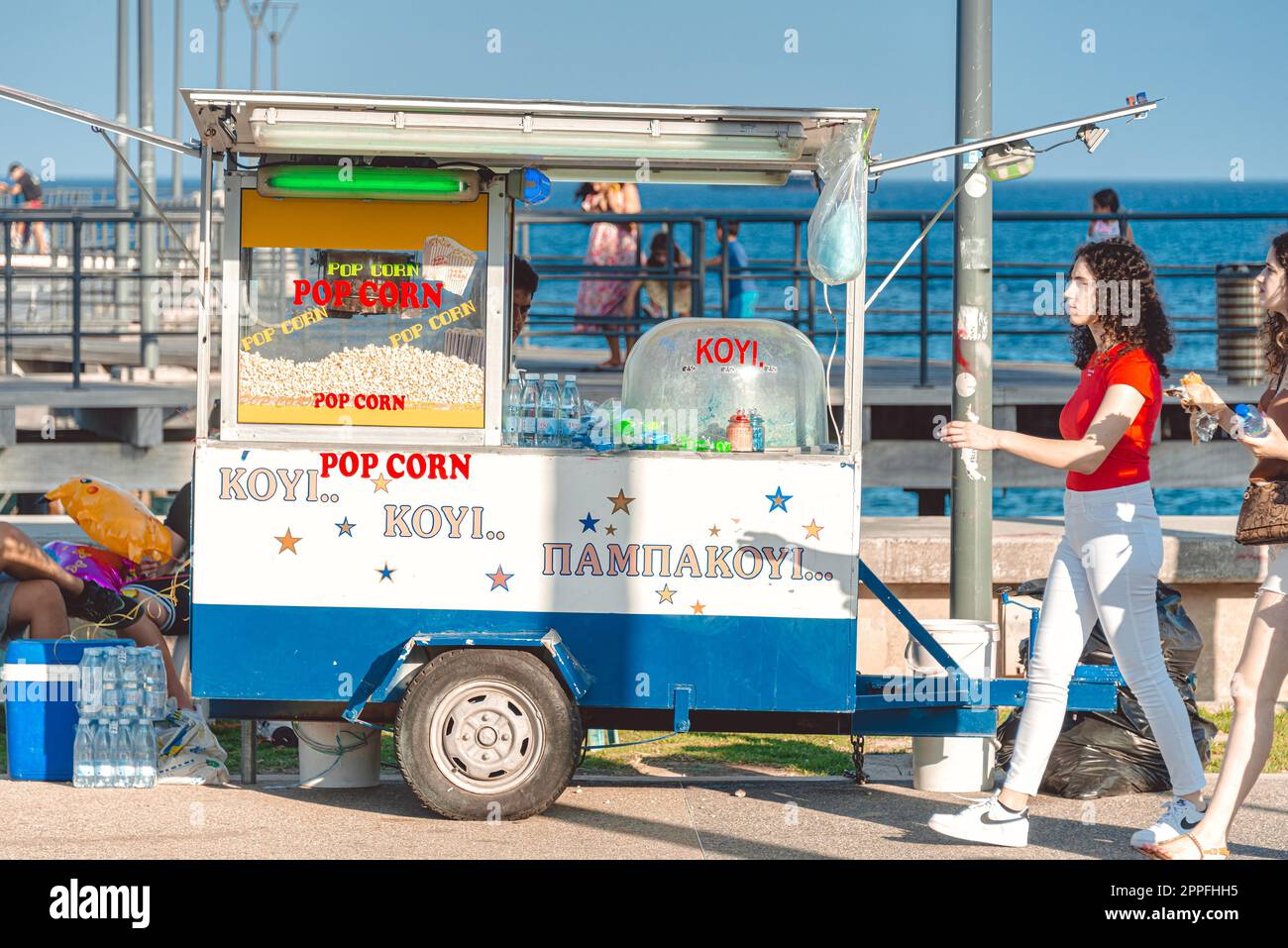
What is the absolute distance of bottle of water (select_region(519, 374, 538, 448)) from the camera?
18.9ft

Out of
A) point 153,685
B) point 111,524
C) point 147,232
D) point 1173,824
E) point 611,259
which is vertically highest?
point 147,232

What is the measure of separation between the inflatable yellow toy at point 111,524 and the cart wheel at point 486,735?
176 cm

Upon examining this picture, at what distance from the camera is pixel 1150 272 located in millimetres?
5285

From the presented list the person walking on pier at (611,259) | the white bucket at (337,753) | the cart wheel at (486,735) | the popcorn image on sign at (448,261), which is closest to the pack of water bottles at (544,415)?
the popcorn image on sign at (448,261)

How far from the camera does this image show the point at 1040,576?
7.66 m

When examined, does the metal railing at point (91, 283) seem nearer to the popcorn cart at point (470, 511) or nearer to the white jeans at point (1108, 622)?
the popcorn cart at point (470, 511)

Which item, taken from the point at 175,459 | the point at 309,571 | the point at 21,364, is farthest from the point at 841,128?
the point at 21,364

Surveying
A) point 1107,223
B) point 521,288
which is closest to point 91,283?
point 1107,223

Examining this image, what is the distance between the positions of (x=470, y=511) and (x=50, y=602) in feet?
6.31

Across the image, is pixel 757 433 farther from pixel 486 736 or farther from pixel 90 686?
pixel 90 686

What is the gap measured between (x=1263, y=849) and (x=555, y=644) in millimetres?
2309

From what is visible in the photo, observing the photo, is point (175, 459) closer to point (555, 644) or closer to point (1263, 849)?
point (555, 644)

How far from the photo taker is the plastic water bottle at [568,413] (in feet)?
18.8
